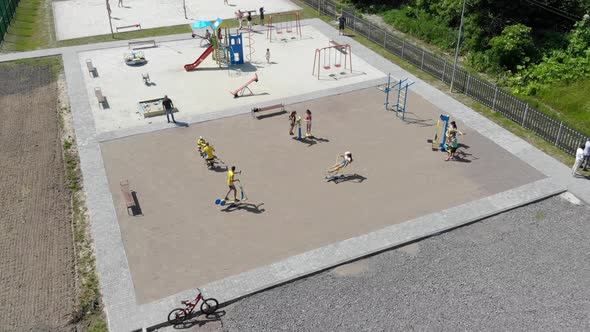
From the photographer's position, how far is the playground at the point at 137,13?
35188 mm

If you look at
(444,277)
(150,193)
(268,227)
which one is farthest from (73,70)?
(444,277)

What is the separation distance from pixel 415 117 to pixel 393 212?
748 cm

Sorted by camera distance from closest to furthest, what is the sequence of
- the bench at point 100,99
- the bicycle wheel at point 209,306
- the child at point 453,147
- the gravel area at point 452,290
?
1. the gravel area at point 452,290
2. the bicycle wheel at point 209,306
3. the child at point 453,147
4. the bench at point 100,99

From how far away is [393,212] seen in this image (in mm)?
16828

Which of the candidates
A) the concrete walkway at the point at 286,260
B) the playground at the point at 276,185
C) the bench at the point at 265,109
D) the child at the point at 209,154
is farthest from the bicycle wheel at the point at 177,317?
the bench at the point at 265,109

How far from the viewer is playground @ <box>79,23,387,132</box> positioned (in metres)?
24.1

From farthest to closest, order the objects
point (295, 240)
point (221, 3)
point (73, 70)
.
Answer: point (221, 3), point (73, 70), point (295, 240)

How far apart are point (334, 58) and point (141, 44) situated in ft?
41.0

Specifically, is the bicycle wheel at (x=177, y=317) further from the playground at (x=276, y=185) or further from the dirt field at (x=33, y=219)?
the dirt field at (x=33, y=219)

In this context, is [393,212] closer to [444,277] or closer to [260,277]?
[444,277]

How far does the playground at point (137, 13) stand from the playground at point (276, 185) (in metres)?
17.1

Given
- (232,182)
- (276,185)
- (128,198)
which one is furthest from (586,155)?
(128,198)

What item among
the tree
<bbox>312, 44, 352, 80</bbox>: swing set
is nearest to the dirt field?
<bbox>312, 44, 352, 80</bbox>: swing set

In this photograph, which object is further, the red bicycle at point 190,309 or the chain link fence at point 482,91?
the chain link fence at point 482,91
